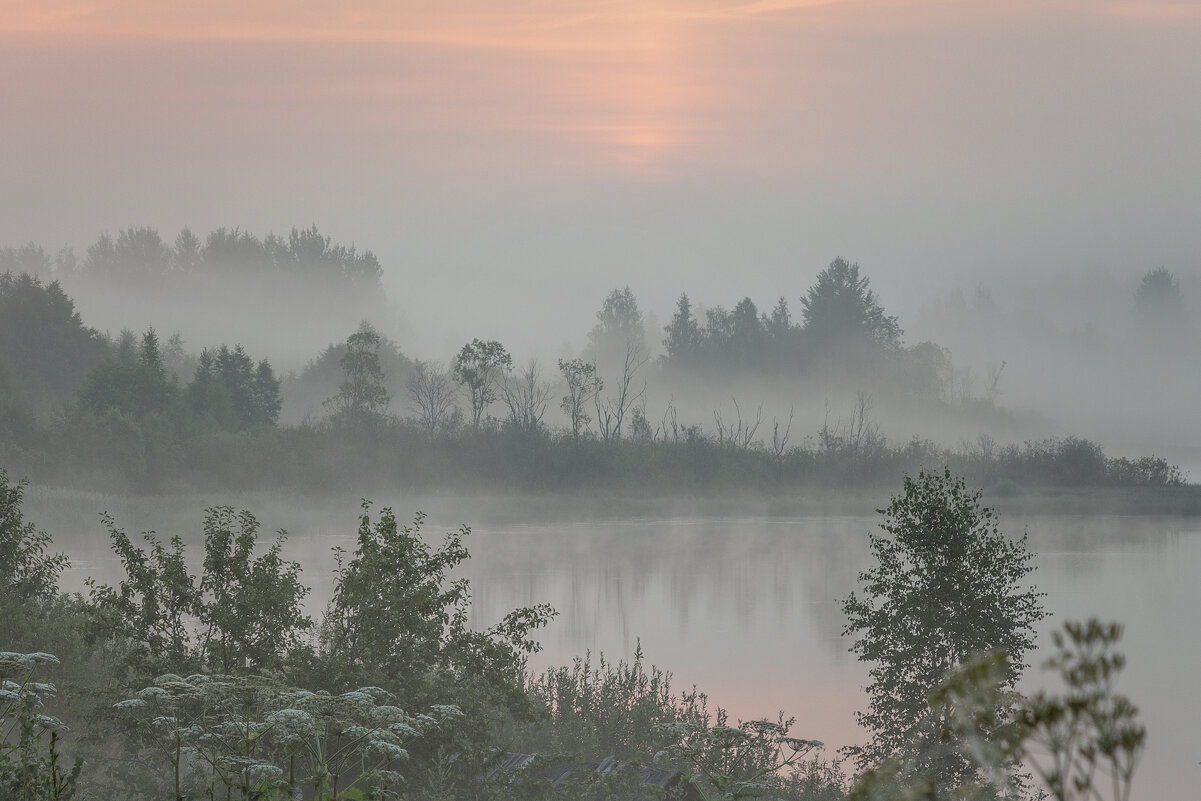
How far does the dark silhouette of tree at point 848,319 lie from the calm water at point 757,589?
1875 inches

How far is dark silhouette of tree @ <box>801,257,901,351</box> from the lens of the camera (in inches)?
4589

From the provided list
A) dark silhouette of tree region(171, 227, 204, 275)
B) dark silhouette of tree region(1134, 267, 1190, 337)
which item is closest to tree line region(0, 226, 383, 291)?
dark silhouette of tree region(171, 227, 204, 275)

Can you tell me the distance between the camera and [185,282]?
138 metres

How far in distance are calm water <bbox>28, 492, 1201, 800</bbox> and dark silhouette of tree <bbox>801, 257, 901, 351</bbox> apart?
47613 millimetres

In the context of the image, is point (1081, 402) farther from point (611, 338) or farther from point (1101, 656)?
point (1101, 656)

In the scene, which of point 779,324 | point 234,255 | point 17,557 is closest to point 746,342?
point 779,324

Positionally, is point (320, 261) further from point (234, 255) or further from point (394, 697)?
point (394, 697)


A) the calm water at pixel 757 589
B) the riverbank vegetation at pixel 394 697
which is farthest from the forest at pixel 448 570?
the calm water at pixel 757 589

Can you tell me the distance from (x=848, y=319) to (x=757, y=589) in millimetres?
76805

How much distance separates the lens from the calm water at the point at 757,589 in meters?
26.5

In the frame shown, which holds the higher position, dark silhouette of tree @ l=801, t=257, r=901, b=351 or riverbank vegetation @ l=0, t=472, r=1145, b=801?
dark silhouette of tree @ l=801, t=257, r=901, b=351

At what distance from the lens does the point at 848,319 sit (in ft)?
384

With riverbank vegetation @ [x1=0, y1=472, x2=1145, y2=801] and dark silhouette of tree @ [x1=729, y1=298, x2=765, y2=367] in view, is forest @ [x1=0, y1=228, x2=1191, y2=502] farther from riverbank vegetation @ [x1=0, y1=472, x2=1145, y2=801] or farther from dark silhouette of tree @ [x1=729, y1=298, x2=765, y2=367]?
riverbank vegetation @ [x1=0, y1=472, x2=1145, y2=801]

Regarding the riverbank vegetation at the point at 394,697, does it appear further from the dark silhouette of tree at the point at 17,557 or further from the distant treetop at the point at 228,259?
the distant treetop at the point at 228,259
